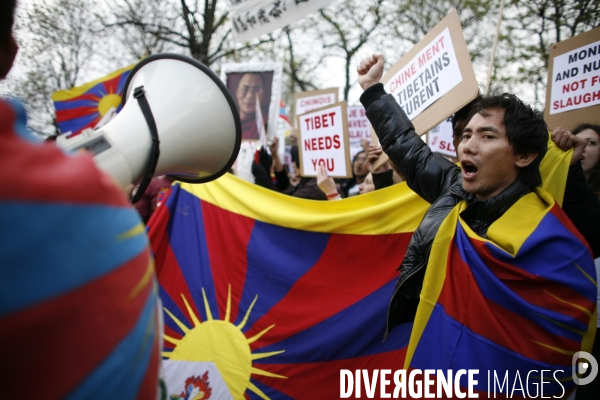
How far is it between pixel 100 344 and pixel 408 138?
1614 millimetres

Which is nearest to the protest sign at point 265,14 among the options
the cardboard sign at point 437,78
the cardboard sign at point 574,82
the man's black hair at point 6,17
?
the cardboard sign at point 437,78

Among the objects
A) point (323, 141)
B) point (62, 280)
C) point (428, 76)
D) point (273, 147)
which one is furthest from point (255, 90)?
point (62, 280)

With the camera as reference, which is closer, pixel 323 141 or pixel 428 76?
pixel 428 76

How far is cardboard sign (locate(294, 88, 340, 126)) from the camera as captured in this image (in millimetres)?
5459

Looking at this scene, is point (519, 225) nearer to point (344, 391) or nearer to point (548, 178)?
point (548, 178)

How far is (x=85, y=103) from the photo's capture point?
21.9 feet

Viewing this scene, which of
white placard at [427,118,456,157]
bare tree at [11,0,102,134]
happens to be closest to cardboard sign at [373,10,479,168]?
white placard at [427,118,456,157]

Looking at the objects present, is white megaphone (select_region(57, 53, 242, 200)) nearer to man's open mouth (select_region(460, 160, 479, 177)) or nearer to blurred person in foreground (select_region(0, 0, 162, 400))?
blurred person in foreground (select_region(0, 0, 162, 400))

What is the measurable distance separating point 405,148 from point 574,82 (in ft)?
4.08

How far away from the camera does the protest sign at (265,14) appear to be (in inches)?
183

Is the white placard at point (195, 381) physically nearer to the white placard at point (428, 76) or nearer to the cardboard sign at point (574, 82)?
the white placard at point (428, 76)

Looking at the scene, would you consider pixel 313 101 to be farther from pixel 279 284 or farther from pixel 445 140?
pixel 279 284

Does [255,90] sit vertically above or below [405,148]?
above

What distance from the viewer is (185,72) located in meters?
1.18
